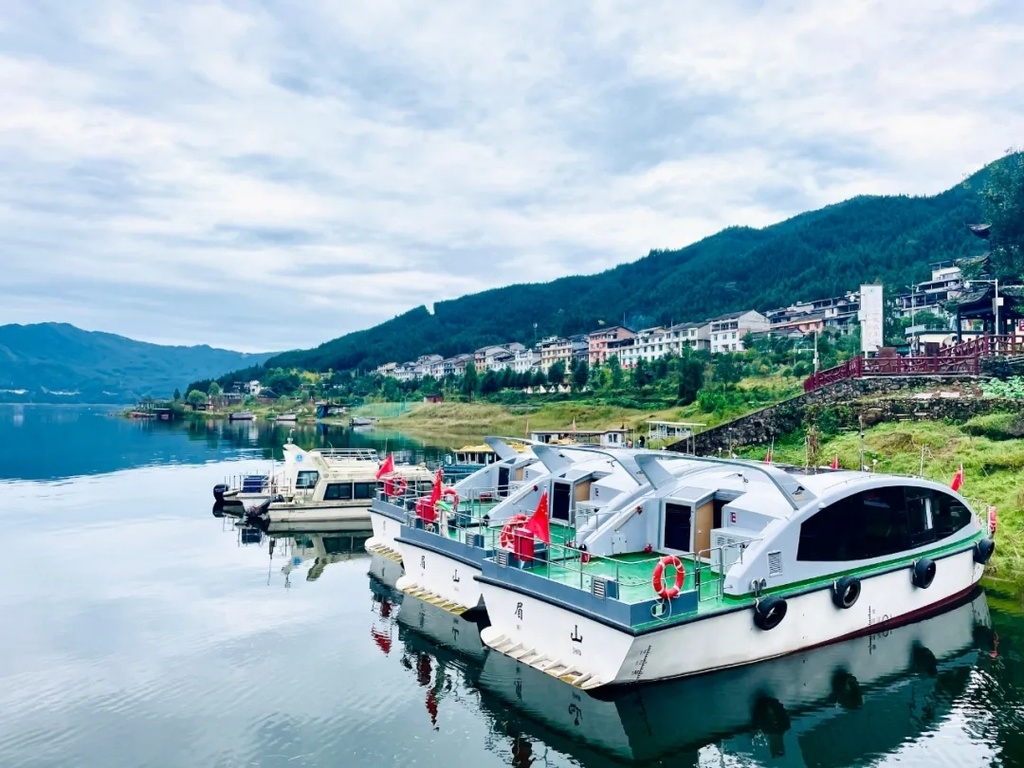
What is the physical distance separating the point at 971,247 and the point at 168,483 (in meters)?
142

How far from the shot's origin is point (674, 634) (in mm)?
12961

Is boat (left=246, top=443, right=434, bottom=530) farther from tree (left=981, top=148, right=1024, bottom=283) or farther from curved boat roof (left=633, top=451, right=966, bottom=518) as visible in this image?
tree (left=981, top=148, right=1024, bottom=283)

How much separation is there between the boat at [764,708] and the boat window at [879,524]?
2032mm

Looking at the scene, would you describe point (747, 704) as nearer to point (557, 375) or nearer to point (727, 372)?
point (727, 372)

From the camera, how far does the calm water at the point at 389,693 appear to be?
39.2 feet

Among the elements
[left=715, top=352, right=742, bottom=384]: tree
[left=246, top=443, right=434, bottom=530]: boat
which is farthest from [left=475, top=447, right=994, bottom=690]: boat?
[left=715, top=352, right=742, bottom=384]: tree

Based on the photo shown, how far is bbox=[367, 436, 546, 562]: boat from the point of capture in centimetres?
2345

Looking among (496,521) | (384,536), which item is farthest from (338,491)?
(496,521)

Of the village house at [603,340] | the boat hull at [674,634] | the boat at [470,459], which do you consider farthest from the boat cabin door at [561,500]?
the village house at [603,340]

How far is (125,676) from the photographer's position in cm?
1513

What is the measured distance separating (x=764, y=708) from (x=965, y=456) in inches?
693

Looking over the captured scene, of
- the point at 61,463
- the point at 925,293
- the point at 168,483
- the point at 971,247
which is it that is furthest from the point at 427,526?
the point at 971,247

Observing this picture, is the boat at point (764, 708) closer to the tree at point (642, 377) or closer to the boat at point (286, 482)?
the boat at point (286, 482)

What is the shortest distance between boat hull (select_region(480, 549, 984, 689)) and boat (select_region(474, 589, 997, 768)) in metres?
0.35
